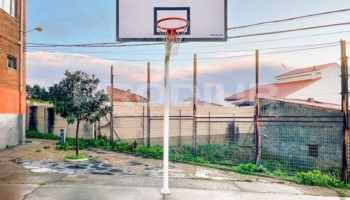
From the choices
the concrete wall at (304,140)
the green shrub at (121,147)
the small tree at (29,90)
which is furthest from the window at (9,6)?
the small tree at (29,90)

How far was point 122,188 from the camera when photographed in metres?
6.05

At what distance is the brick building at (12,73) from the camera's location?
12.3 m

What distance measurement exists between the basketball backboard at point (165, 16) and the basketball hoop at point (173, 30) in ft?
0.61

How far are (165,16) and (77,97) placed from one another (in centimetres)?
513

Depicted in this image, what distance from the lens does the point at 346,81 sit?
23.4 ft

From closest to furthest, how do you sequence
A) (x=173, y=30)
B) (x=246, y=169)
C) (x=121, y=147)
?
(x=173, y=30) → (x=246, y=169) → (x=121, y=147)

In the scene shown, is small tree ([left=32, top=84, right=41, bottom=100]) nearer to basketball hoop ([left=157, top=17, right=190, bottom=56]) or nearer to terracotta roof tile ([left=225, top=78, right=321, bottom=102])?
terracotta roof tile ([left=225, top=78, right=321, bottom=102])

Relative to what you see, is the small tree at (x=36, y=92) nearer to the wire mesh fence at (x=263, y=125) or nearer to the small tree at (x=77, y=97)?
the wire mesh fence at (x=263, y=125)

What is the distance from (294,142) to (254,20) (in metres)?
5.59

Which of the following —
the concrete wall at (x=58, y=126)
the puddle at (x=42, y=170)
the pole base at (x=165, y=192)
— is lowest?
the puddle at (x=42, y=170)

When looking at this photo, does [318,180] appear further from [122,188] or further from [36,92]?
[36,92]

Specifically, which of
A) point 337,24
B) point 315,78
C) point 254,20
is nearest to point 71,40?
point 254,20

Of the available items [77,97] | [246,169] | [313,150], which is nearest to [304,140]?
[313,150]

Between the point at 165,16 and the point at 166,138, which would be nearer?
the point at 166,138
